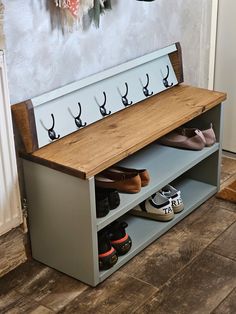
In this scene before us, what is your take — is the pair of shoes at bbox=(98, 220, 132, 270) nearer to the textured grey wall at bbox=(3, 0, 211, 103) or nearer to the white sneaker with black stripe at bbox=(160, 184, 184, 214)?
the white sneaker with black stripe at bbox=(160, 184, 184, 214)

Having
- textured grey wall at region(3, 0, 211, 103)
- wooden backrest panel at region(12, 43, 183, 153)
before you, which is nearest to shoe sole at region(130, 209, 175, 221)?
wooden backrest panel at region(12, 43, 183, 153)

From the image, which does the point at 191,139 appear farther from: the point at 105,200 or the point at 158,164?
the point at 105,200

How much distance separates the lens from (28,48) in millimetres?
2131

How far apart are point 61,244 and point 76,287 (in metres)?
0.17

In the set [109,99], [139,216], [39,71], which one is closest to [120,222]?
[139,216]

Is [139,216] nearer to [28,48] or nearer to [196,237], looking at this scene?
[196,237]

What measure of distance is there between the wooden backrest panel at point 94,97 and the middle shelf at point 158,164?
24cm

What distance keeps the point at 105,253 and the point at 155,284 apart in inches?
8.6

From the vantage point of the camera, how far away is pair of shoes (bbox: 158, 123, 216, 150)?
2662mm

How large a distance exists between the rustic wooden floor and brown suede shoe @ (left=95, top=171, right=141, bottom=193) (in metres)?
0.29

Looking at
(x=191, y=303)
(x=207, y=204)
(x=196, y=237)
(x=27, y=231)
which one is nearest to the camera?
(x=191, y=303)

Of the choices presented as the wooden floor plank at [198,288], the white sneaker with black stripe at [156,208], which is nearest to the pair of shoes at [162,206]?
the white sneaker with black stripe at [156,208]

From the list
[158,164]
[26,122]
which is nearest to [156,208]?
[158,164]

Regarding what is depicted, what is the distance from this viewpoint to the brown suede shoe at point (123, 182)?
229 centimetres
